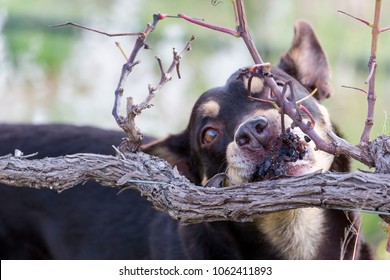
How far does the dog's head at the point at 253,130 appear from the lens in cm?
343

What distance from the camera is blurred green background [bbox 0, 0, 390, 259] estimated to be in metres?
8.88

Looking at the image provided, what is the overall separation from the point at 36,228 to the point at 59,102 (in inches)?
155

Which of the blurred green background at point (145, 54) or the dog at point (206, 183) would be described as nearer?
the dog at point (206, 183)

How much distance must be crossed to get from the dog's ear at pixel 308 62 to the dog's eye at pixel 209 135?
2.76 ft

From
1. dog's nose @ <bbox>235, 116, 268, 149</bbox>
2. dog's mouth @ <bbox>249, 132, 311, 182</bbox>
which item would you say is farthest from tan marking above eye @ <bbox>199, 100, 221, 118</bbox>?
dog's mouth @ <bbox>249, 132, 311, 182</bbox>

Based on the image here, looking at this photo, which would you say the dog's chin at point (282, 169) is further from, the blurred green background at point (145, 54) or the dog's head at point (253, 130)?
the blurred green background at point (145, 54)

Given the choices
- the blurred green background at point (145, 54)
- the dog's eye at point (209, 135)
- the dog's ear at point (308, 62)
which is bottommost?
the dog's eye at point (209, 135)

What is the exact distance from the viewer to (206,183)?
346 centimetres

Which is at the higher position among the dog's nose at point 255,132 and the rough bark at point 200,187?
the dog's nose at point 255,132

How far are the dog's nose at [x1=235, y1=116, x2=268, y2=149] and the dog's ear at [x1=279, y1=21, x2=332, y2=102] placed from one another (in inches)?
55.0

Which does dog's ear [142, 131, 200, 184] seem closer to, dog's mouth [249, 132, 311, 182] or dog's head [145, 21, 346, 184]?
dog's head [145, 21, 346, 184]

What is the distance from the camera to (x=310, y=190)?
290 cm

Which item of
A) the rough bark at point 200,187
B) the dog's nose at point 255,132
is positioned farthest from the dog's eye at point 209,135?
the rough bark at point 200,187
